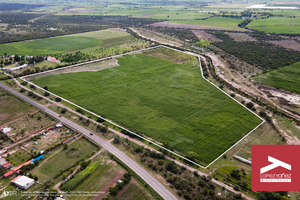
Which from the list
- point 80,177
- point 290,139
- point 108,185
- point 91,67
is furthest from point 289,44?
point 80,177

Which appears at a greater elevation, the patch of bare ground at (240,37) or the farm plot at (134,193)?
the patch of bare ground at (240,37)

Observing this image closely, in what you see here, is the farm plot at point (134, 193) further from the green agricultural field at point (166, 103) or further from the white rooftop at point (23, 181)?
the white rooftop at point (23, 181)

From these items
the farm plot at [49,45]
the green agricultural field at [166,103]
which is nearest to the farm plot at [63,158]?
the green agricultural field at [166,103]

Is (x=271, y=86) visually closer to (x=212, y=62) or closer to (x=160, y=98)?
(x=212, y=62)

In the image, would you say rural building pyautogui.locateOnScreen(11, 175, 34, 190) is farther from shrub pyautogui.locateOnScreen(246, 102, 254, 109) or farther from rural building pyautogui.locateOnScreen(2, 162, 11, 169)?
shrub pyautogui.locateOnScreen(246, 102, 254, 109)

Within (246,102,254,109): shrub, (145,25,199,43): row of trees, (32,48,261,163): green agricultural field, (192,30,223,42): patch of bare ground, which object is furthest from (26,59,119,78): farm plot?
(192,30,223,42): patch of bare ground
